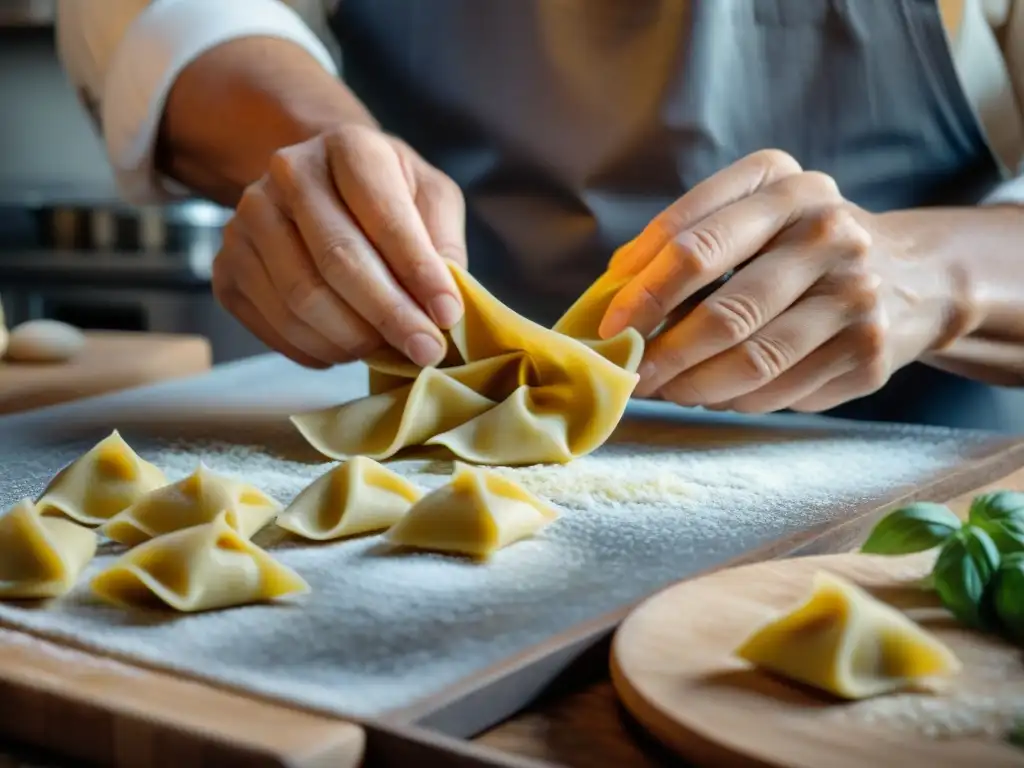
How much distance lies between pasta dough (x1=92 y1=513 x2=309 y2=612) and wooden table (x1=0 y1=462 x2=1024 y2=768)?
15cm

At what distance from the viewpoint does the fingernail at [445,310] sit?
4.35 ft

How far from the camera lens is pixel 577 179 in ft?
5.79

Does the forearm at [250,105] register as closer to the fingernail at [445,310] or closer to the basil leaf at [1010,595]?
the fingernail at [445,310]

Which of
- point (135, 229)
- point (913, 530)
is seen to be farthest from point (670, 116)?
point (135, 229)

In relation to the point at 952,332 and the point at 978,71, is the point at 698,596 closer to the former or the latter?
the point at 952,332

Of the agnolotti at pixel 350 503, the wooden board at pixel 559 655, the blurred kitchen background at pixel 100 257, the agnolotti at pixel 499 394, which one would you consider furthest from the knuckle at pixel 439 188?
the blurred kitchen background at pixel 100 257

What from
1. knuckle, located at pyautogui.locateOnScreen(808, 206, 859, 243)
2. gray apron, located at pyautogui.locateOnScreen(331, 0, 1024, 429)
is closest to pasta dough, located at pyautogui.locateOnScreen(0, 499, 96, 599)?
knuckle, located at pyautogui.locateOnScreen(808, 206, 859, 243)

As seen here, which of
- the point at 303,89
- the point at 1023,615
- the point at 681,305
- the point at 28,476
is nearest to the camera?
the point at 1023,615

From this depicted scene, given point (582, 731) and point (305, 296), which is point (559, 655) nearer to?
point (582, 731)

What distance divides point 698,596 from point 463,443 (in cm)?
53

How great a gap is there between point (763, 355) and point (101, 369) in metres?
1.09

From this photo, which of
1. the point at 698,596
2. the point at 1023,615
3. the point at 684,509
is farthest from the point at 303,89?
the point at 1023,615

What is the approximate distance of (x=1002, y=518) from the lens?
0.77m

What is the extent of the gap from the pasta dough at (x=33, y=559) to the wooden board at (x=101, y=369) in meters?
0.90
